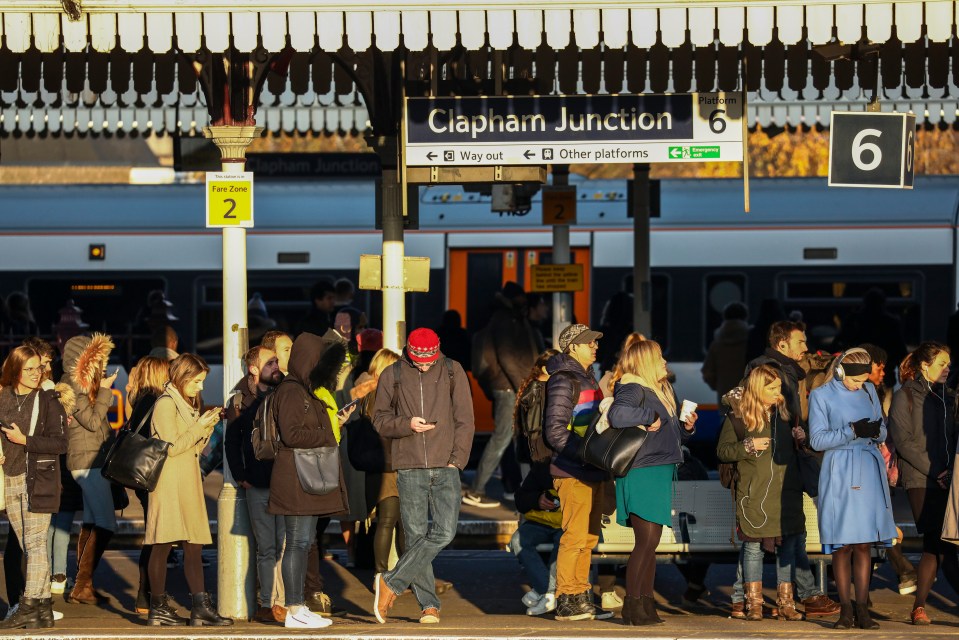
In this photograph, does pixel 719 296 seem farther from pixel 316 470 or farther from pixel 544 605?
pixel 316 470

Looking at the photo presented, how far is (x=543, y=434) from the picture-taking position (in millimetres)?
9570

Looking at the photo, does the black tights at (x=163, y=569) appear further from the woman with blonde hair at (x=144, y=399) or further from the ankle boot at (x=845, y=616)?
the ankle boot at (x=845, y=616)

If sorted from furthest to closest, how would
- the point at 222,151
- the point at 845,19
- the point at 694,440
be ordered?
the point at 694,440 < the point at 222,151 < the point at 845,19

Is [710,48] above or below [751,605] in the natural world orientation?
above

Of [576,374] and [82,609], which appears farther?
[82,609]

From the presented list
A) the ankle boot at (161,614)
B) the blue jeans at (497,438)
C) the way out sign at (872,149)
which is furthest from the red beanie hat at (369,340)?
the way out sign at (872,149)

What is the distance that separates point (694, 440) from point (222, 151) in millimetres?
8409

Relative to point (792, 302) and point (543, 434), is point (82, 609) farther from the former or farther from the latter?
point (792, 302)

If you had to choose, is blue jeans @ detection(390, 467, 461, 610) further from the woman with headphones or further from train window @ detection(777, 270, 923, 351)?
train window @ detection(777, 270, 923, 351)

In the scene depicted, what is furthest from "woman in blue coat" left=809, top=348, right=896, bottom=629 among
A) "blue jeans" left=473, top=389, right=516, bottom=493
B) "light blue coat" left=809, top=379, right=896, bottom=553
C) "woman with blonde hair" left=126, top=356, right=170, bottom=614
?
"blue jeans" left=473, top=389, right=516, bottom=493

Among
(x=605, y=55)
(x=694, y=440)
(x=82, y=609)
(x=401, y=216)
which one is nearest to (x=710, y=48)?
(x=605, y=55)

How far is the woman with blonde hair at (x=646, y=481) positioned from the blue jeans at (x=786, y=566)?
57 cm

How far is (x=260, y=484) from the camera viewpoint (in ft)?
31.1

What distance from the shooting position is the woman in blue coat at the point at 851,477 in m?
9.16
